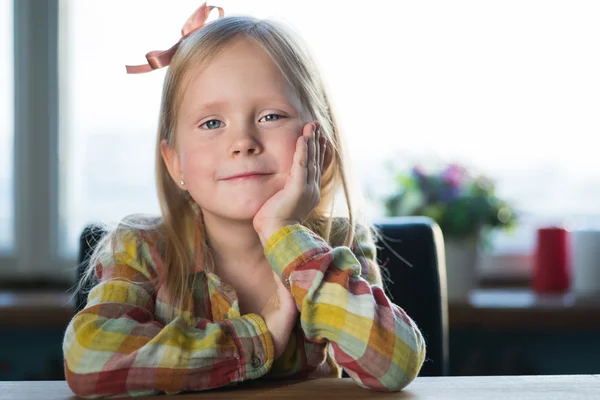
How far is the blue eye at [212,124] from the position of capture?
118cm

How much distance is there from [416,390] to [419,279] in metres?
0.56

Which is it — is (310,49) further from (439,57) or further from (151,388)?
(439,57)

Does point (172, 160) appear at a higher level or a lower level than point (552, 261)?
higher

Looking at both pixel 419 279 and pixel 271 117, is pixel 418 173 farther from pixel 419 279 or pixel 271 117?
pixel 271 117

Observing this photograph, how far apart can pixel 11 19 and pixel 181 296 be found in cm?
169

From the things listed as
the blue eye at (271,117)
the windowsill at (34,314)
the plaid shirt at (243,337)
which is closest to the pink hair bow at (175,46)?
the blue eye at (271,117)

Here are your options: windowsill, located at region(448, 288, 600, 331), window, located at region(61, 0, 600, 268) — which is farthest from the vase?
window, located at region(61, 0, 600, 268)

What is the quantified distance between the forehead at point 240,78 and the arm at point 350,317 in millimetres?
228

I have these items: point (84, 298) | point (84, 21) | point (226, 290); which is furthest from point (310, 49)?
point (84, 21)

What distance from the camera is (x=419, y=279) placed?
154cm

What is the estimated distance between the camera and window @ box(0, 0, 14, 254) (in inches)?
101

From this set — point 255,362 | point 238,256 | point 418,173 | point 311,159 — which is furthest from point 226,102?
point 418,173

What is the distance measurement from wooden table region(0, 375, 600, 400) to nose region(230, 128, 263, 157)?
0.31m

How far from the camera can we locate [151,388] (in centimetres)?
97
